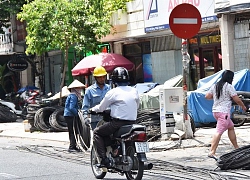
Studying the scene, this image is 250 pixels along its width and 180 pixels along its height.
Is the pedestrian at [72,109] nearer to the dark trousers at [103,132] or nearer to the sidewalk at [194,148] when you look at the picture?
the sidewalk at [194,148]

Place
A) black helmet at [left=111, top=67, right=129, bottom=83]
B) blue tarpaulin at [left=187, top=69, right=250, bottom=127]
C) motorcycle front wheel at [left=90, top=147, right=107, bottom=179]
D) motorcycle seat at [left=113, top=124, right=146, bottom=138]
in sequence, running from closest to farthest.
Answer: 1. motorcycle seat at [left=113, top=124, right=146, bottom=138]
2. black helmet at [left=111, top=67, right=129, bottom=83]
3. motorcycle front wheel at [left=90, top=147, right=107, bottom=179]
4. blue tarpaulin at [left=187, top=69, right=250, bottom=127]

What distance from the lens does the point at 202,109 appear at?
1762 centimetres

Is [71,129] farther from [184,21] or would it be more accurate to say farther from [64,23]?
[64,23]

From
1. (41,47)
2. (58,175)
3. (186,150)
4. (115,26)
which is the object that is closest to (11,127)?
(41,47)

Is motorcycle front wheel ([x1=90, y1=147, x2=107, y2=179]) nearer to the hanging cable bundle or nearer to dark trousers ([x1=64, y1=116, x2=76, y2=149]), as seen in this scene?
the hanging cable bundle

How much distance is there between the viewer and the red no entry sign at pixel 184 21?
13766mm

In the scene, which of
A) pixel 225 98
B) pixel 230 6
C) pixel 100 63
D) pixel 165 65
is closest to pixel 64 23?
pixel 100 63

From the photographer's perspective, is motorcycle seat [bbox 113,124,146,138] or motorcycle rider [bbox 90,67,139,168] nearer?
motorcycle seat [bbox 113,124,146,138]

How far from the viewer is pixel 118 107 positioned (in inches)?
373

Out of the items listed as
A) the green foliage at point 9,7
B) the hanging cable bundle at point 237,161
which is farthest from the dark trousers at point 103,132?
the green foliage at point 9,7

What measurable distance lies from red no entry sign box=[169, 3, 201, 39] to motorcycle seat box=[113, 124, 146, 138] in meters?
4.85

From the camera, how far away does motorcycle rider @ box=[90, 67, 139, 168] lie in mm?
9477

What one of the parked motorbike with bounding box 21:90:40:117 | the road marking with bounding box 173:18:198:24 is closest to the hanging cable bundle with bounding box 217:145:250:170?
the road marking with bounding box 173:18:198:24

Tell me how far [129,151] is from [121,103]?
776 millimetres
